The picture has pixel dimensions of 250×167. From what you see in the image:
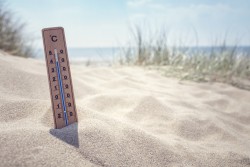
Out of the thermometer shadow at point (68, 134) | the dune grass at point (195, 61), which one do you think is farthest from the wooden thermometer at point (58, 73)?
the dune grass at point (195, 61)

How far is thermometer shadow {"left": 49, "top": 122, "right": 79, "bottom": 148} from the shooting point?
1022 mm

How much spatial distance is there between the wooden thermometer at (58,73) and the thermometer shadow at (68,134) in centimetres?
5

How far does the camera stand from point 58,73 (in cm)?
111

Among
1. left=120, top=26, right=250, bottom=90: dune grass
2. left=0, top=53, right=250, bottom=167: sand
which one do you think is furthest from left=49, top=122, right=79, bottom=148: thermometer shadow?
left=120, top=26, right=250, bottom=90: dune grass

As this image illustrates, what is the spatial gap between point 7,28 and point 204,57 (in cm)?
300

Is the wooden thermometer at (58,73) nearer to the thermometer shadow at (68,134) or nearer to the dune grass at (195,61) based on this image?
the thermometer shadow at (68,134)

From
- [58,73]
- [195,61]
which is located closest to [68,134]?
[58,73]

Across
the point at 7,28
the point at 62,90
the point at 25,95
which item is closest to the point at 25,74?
the point at 25,95

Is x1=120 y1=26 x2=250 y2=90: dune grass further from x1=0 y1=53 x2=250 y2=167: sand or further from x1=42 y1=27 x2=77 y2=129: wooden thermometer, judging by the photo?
x1=42 y1=27 x2=77 y2=129: wooden thermometer

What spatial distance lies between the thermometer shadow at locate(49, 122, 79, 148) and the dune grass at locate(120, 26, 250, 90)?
2.49 metres

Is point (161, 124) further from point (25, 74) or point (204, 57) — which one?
point (204, 57)

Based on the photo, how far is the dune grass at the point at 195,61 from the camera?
11.8ft

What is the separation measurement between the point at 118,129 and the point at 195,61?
3247 mm

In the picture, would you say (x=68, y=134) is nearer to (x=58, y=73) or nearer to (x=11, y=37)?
(x=58, y=73)
